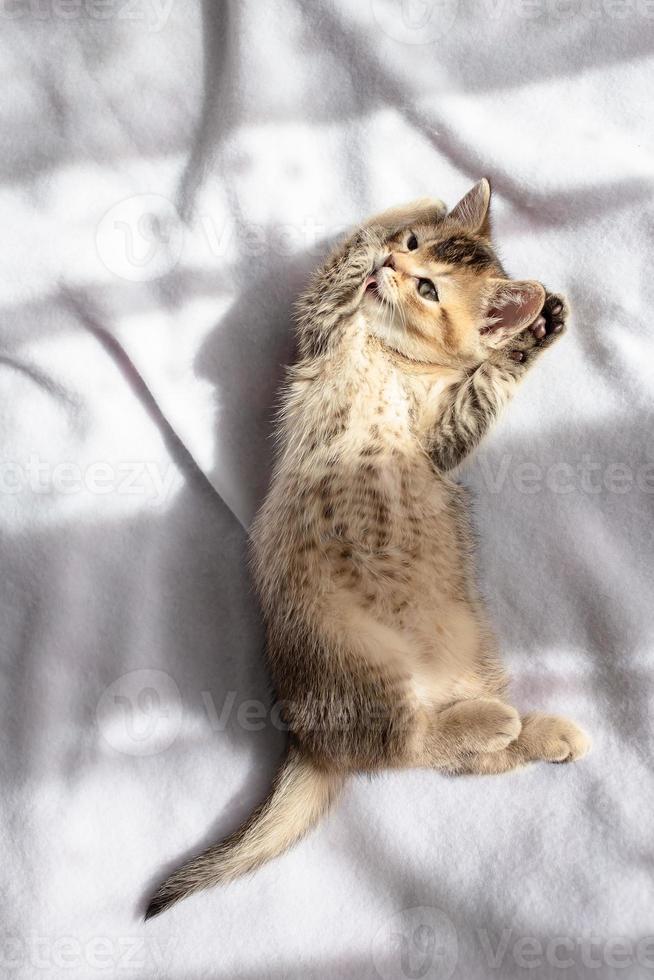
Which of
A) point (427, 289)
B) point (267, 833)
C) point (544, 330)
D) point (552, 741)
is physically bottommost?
point (552, 741)

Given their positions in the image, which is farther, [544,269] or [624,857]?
[544,269]

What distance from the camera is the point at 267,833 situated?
→ 144 cm

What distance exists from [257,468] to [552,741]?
28.0 inches

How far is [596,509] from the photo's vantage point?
1585mm

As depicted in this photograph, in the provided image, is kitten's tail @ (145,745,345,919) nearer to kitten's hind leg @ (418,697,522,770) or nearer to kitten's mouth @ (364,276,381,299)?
kitten's hind leg @ (418,697,522,770)

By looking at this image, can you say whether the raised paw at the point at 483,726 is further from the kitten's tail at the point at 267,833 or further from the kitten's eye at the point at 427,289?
the kitten's eye at the point at 427,289

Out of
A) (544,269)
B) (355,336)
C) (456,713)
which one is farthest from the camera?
(544,269)

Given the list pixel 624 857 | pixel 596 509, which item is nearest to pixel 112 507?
pixel 596 509

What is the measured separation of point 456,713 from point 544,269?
851 mm

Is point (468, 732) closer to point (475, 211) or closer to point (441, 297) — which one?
point (441, 297)

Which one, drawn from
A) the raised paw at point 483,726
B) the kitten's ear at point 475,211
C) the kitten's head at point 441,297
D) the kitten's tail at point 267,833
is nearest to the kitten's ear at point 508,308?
the kitten's head at point 441,297

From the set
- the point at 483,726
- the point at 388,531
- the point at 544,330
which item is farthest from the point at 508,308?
the point at 483,726

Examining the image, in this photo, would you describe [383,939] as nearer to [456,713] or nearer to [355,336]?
[456,713]

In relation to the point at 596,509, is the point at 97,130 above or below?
above
